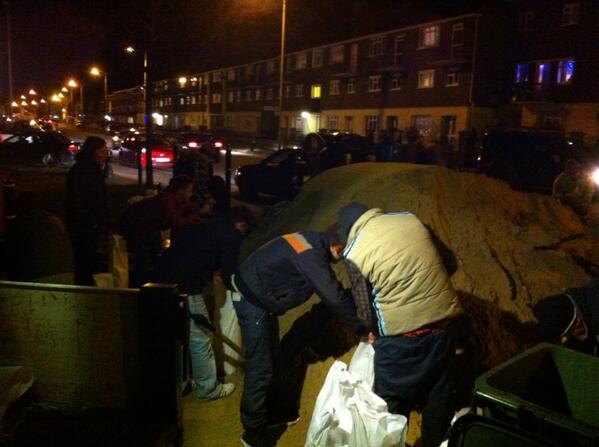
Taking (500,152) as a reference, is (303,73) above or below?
above

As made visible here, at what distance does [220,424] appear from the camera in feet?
14.2

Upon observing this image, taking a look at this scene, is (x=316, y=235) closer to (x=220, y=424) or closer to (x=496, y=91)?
(x=220, y=424)

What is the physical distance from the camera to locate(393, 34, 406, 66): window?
129 feet

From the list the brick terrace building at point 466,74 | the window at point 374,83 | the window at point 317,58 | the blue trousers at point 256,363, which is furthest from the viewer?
the window at point 317,58

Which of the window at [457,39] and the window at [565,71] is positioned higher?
the window at [457,39]

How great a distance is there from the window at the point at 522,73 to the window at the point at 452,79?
12.0 ft

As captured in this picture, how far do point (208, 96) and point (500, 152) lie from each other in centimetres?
6113

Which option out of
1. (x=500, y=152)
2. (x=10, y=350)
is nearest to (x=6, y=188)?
(x=10, y=350)

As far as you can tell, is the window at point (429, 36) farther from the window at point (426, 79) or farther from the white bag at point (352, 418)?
the white bag at point (352, 418)

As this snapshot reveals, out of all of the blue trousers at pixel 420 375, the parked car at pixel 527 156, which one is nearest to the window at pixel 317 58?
the parked car at pixel 527 156

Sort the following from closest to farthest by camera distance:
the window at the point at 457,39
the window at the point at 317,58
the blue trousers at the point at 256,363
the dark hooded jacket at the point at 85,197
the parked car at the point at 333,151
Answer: the blue trousers at the point at 256,363 → the dark hooded jacket at the point at 85,197 → the parked car at the point at 333,151 → the window at the point at 457,39 → the window at the point at 317,58

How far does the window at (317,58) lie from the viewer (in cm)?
4909

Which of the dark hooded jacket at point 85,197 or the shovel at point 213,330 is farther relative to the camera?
the dark hooded jacket at point 85,197

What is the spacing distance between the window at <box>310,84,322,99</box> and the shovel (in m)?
46.6
